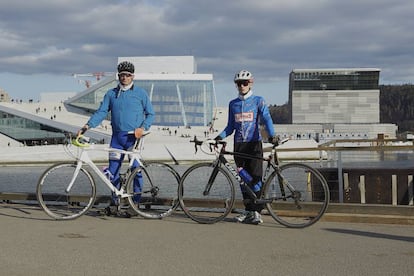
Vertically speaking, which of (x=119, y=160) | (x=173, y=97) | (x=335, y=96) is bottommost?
(x=119, y=160)

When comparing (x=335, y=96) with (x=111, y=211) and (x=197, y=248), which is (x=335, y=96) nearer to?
(x=111, y=211)

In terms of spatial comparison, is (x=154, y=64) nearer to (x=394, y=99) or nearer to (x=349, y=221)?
(x=394, y=99)

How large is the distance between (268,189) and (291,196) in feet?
0.85

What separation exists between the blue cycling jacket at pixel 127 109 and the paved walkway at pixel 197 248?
1196 millimetres

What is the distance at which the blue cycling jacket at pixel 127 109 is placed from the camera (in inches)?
255

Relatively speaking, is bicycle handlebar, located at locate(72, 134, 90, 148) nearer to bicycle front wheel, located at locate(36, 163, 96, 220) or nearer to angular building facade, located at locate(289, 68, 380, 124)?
bicycle front wheel, located at locate(36, 163, 96, 220)

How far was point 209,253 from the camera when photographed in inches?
169

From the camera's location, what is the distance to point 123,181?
6.29 metres

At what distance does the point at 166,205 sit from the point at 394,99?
18068cm

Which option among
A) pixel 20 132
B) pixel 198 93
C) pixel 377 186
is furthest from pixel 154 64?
pixel 377 186

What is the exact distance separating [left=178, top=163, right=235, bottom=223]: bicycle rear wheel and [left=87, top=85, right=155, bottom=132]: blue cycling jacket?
0.87 m

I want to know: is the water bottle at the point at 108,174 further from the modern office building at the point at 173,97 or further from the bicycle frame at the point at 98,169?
the modern office building at the point at 173,97

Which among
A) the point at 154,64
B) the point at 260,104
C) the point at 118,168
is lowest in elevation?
the point at 118,168

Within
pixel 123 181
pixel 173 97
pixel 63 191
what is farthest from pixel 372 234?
pixel 173 97
